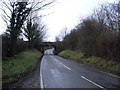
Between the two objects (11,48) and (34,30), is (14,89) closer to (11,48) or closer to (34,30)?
(11,48)

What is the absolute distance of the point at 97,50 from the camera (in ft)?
124

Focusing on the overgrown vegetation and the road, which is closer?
the road

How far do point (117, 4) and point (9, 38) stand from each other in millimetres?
14606

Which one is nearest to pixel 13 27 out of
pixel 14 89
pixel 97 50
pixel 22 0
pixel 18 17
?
pixel 18 17

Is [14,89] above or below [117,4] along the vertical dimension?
below

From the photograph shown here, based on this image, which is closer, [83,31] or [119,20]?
[119,20]

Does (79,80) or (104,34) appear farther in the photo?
(104,34)

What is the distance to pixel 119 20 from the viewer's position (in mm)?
29516

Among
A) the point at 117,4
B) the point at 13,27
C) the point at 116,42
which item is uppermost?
the point at 117,4

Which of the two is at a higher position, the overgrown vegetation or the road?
the overgrown vegetation

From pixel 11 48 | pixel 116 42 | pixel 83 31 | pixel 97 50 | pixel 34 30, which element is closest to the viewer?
pixel 116 42

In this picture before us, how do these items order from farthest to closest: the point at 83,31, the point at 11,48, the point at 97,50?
the point at 83,31
the point at 97,50
the point at 11,48

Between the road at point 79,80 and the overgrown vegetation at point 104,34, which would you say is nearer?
the road at point 79,80

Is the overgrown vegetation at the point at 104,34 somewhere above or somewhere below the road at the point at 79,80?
above
